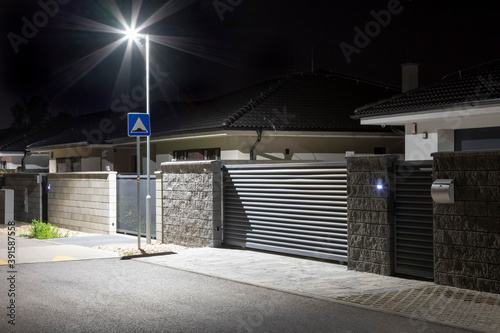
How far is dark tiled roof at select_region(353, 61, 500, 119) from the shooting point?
15.1 meters

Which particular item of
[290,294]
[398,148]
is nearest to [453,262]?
[290,294]

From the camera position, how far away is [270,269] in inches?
456

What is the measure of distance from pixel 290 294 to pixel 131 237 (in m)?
9.33

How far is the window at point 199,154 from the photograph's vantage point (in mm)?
25656

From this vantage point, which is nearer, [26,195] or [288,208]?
[288,208]

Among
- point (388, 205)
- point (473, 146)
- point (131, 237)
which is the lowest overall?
point (131, 237)

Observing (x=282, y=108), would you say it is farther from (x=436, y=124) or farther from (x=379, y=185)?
(x=379, y=185)

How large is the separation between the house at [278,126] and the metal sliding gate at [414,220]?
12.4m

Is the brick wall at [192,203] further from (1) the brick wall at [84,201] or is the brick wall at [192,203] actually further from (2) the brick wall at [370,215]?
(2) the brick wall at [370,215]

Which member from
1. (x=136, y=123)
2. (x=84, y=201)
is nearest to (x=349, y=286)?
(x=136, y=123)

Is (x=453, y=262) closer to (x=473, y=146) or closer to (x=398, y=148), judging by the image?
(x=473, y=146)

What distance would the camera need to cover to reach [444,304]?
335 inches

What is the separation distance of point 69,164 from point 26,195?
1521 centimetres

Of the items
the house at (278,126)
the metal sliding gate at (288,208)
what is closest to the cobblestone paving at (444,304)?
the metal sliding gate at (288,208)
